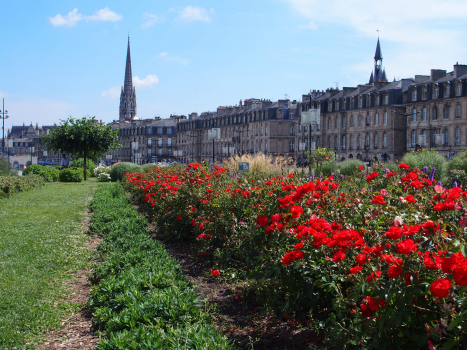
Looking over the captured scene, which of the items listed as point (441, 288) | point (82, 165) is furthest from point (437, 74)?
point (441, 288)

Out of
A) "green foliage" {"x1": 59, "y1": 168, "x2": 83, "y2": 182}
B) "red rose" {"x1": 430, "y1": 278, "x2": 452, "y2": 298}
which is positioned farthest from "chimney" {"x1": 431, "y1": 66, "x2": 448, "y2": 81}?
"red rose" {"x1": 430, "y1": 278, "x2": 452, "y2": 298}

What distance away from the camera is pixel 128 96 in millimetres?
140875

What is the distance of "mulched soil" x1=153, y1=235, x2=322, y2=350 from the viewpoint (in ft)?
14.7

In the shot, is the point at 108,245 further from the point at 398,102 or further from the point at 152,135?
the point at 152,135

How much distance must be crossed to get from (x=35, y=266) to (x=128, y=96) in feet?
454

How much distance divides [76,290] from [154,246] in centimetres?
145

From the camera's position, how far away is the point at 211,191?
866cm

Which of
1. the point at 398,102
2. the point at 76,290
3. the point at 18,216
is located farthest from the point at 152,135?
the point at 76,290

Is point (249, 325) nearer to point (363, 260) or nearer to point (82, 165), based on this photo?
point (363, 260)

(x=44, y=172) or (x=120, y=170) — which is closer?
(x=44, y=172)

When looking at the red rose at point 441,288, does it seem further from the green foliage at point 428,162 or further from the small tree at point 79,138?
the small tree at point 79,138

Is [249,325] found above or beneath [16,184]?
beneath

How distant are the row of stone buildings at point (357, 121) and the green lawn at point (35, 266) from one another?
18.3 m

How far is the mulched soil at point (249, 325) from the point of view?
14.7 ft
